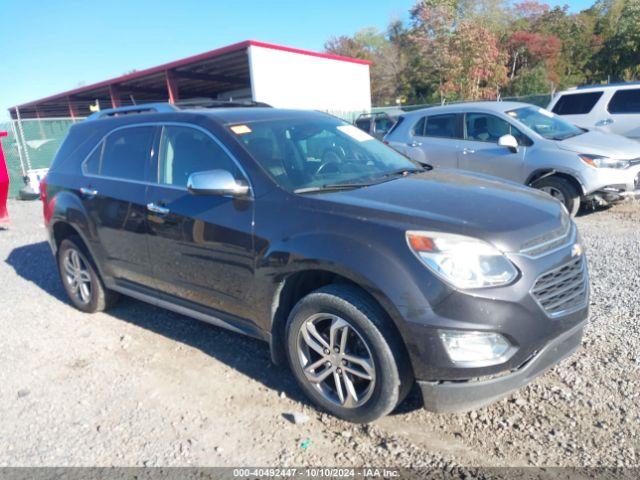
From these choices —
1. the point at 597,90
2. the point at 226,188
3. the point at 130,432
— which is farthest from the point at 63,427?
the point at 597,90

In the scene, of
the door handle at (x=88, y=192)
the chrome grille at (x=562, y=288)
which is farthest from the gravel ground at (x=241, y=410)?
the door handle at (x=88, y=192)

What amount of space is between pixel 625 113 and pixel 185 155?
9471mm

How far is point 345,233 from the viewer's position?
2.83m

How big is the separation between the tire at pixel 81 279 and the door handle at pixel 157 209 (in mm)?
1333

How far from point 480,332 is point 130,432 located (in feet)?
7.03

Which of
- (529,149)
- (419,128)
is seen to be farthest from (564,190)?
(419,128)

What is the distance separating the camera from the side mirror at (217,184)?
128 inches

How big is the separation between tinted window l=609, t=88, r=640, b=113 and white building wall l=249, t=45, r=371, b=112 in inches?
574

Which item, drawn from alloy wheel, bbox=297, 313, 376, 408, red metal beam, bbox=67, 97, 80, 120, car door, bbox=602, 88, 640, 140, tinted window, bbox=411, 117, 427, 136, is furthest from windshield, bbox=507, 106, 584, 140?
red metal beam, bbox=67, 97, 80, 120

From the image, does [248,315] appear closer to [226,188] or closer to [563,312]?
[226,188]

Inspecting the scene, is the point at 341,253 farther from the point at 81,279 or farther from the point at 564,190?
the point at 564,190

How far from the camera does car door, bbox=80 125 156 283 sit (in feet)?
13.5

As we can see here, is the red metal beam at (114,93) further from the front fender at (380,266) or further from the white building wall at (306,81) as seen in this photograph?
the front fender at (380,266)

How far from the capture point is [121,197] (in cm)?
422
